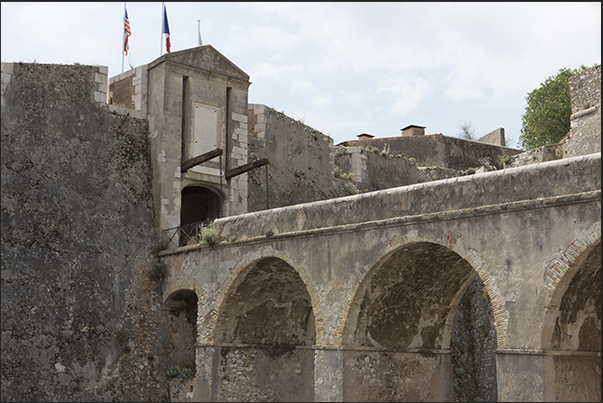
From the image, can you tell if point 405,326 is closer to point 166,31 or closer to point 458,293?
point 458,293

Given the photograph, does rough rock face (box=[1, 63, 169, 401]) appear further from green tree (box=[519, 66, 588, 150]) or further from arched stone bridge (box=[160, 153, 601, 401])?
green tree (box=[519, 66, 588, 150])

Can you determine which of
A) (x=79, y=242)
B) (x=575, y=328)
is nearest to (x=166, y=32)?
(x=79, y=242)

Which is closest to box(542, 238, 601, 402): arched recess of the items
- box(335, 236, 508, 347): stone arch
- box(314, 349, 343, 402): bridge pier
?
box(335, 236, 508, 347): stone arch

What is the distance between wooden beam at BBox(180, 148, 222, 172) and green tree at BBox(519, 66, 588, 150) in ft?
50.3

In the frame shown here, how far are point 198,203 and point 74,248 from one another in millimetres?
4697

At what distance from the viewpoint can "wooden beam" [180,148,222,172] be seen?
16.4 m

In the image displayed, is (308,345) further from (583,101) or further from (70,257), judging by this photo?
(583,101)

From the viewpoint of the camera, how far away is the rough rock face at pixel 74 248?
13992mm

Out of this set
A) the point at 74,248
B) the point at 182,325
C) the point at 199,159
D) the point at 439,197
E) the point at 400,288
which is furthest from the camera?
the point at 199,159

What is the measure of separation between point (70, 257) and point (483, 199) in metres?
8.72

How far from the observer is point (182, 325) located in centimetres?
1625

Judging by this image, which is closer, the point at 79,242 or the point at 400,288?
the point at 400,288

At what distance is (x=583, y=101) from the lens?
20078 mm

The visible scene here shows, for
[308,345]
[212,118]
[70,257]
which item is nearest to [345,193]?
[212,118]
